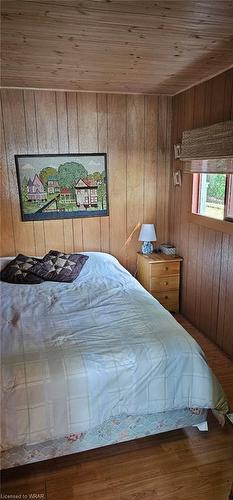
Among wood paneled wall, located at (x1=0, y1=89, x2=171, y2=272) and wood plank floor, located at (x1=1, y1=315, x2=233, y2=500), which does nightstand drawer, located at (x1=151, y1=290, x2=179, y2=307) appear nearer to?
wood paneled wall, located at (x1=0, y1=89, x2=171, y2=272)

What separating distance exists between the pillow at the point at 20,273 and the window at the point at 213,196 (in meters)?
1.63

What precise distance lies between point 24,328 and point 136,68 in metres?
2.04

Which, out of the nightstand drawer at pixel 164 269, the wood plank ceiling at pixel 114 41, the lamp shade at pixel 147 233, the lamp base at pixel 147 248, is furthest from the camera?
the lamp base at pixel 147 248

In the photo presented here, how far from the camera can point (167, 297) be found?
344cm

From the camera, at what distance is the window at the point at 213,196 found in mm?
2592

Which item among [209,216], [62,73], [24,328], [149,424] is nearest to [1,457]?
[24,328]

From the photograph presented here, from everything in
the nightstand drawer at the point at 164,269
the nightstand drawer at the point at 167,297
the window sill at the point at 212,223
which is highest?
the window sill at the point at 212,223

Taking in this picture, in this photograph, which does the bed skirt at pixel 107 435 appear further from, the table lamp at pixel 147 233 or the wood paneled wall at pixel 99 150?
the wood paneled wall at pixel 99 150

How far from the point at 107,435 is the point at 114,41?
7.35 feet

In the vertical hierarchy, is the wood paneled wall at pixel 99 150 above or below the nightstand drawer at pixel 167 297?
above

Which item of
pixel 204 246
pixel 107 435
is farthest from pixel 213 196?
pixel 107 435

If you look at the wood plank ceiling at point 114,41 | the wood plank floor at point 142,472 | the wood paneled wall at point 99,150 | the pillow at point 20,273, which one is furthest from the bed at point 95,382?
→ the wood plank ceiling at point 114,41

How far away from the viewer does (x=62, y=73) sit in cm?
A: 254

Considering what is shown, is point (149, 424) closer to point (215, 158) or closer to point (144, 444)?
point (144, 444)
